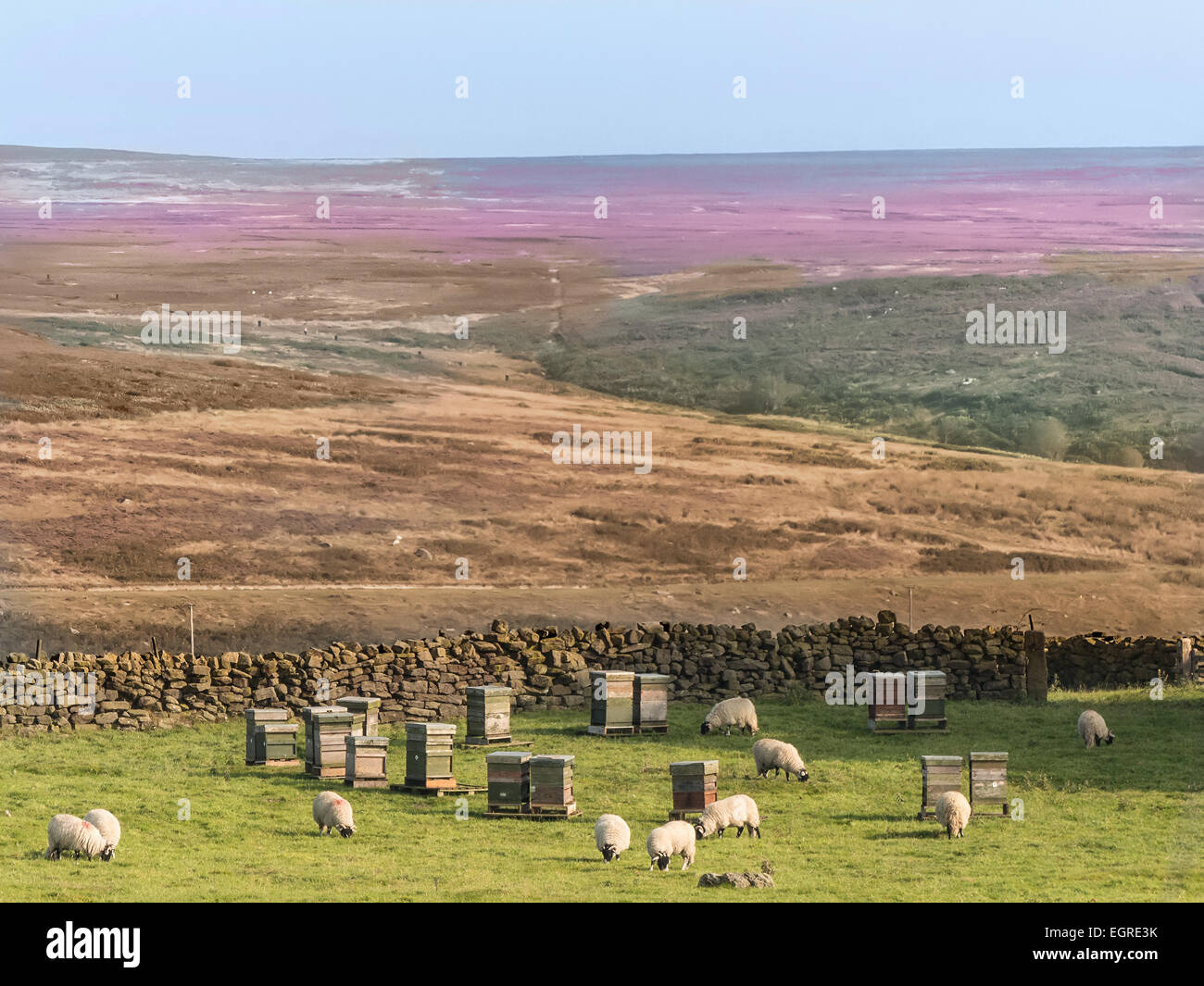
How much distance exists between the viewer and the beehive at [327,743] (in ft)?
96.9

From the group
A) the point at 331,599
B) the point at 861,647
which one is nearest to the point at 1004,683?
the point at 861,647

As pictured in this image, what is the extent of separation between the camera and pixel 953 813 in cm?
2512

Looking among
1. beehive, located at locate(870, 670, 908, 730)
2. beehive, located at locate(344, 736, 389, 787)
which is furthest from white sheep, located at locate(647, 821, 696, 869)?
beehive, located at locate(870, 670, 908, 730)

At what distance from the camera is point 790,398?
92.9m

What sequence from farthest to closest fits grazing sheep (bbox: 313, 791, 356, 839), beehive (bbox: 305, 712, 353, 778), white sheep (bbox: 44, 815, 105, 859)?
beehive (bbox: 305, 712, 353, 778)
grazing sheep (bbox: 313, 791, 356, 839)
white sheep (bbox: 44, 815, 105, 859)

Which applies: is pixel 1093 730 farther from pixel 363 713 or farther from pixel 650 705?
pixel 363 713

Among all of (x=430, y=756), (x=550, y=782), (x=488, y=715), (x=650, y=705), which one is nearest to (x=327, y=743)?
(x=430, y=756)

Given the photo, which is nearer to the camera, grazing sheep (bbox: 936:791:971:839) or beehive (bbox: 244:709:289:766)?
grazing sheep (bbox: 936:791:971:839)

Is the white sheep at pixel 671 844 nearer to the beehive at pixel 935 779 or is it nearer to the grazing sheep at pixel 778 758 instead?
the beehive at pixel 935 779

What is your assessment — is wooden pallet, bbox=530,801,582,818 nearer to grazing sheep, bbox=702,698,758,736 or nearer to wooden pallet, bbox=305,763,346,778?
wooden pallet, bbox=305,763,346,778

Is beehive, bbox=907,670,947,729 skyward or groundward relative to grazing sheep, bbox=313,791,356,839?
skyward

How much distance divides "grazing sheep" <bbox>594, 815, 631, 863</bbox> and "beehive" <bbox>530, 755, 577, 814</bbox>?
310 cm

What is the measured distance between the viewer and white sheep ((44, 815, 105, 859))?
→ 2272cm

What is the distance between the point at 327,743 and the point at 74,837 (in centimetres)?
723
